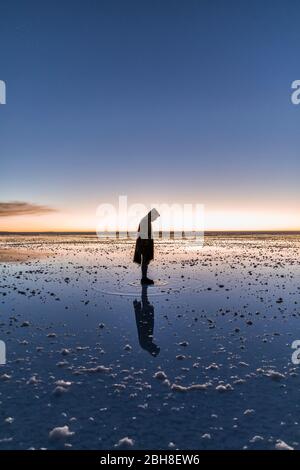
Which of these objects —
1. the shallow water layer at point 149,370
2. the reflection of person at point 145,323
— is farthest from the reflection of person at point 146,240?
the reflection of person at point 145,323

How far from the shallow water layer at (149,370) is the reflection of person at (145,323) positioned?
4 centimetres

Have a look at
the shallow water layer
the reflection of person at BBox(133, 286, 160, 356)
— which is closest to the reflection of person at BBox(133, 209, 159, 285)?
the shallow water layer

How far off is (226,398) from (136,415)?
1.87 metres

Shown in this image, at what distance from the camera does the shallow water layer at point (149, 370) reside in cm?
606

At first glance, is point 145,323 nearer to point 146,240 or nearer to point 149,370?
point 149,370

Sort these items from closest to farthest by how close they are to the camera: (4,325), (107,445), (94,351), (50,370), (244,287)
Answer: (107,445)
(50,370)
(94,351)
(4,325)
(244,287)

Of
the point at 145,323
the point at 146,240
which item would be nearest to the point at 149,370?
the point at 145,323

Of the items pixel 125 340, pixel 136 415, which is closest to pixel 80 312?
pixel 125 340

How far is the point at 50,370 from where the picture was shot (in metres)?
8.66

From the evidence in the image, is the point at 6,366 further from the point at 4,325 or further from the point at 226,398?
the point at 226,398

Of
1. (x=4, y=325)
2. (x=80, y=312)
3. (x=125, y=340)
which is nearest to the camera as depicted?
(x=125, y=340)

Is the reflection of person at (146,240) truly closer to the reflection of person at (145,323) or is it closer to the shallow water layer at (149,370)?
the shallow water layer at (149,370)

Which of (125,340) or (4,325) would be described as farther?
(4,325)

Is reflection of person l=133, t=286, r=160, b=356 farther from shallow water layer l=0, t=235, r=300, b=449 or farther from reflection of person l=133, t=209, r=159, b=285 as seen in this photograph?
reflection of person l=133, t=209, r=159, b=285
